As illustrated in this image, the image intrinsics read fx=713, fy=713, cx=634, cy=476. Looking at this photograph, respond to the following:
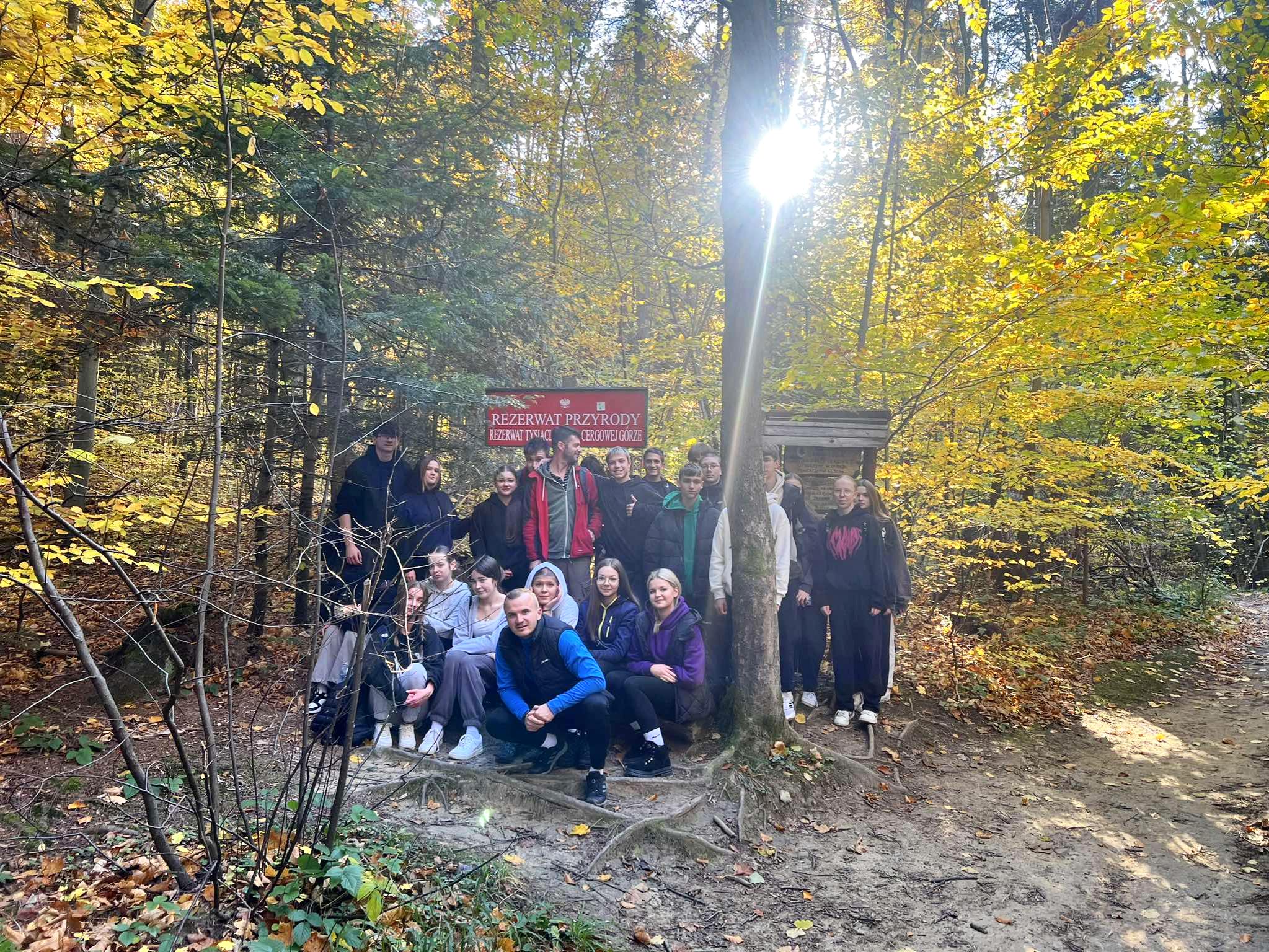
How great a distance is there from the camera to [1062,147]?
24.2ft

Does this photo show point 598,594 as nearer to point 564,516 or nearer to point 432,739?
point 564,516

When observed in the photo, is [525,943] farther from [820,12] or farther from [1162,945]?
[820,12]

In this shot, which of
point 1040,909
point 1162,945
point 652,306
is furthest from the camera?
point 652,306

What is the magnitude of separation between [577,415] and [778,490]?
7.29 ft

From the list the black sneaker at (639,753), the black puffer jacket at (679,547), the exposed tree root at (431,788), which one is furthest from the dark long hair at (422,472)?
the black sneaker at (639,753)

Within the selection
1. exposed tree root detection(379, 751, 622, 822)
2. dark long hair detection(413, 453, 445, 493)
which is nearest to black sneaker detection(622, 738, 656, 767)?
exposed tree root detection(379, 751, 622, 822)

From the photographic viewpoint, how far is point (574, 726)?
4766mm

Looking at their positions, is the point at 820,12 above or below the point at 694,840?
above

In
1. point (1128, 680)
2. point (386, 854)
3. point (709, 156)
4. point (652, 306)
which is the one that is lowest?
point (1128, 680)

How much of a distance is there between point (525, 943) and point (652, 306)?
41.3 ft

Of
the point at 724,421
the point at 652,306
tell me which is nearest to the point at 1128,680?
the point at 724,421

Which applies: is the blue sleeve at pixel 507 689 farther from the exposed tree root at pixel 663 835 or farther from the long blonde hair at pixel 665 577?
the long blonde hair at pixel 665 577

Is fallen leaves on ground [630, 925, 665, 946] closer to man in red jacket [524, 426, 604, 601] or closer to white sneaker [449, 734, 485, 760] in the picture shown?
white sneaker [449, 734, 485, 760]

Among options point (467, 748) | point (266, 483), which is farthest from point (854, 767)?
point (266, 483)
